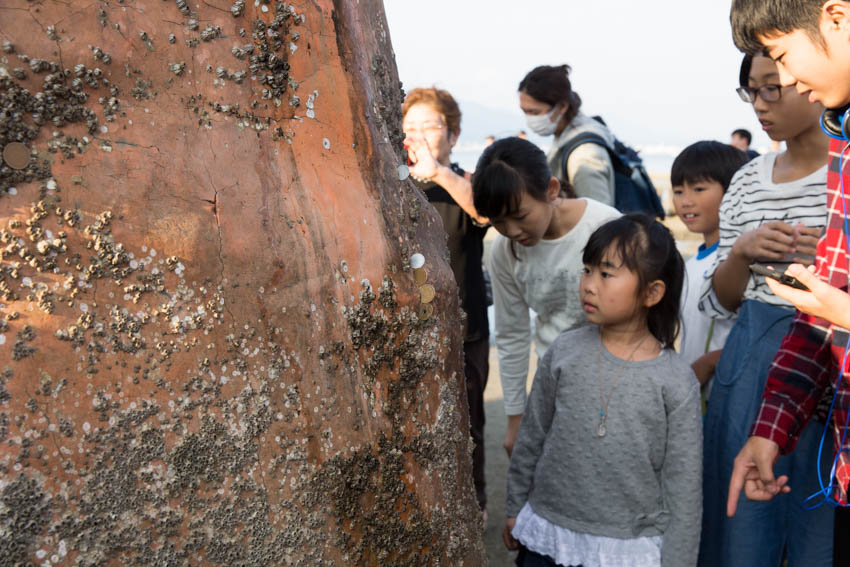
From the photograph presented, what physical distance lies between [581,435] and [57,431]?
1324mm

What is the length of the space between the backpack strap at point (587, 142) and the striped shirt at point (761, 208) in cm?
89

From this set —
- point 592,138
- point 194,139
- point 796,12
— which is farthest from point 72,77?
point 592,138

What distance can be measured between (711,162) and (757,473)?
1373mm

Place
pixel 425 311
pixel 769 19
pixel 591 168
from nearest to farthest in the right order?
pixel 425 311, pixel 769 19, pixel 591 168

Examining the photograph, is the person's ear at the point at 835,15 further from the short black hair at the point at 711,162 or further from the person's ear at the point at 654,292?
the short black hair at the point at 711,162

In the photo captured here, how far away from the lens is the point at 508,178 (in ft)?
6.82

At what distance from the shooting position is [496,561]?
2.70 metres

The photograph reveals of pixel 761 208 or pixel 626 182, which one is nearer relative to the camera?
pixel 761 208

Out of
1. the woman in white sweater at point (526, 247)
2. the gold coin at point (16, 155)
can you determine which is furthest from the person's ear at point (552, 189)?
the gold coin at point (16, 155)

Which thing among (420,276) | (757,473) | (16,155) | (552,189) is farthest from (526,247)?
(16,155)

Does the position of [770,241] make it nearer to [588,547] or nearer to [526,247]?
[526,247]

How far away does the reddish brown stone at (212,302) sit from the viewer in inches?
34.2

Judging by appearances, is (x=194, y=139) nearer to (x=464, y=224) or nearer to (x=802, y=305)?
(x=802, y=305)

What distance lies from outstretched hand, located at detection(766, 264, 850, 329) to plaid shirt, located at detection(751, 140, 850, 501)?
177 mm
